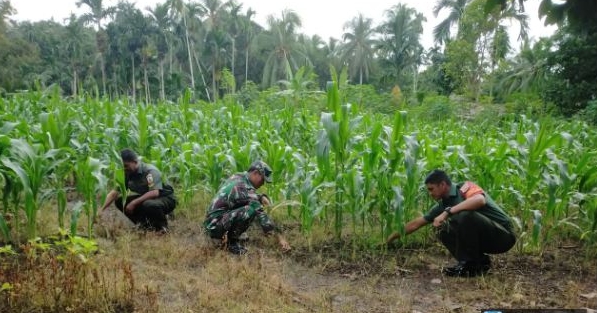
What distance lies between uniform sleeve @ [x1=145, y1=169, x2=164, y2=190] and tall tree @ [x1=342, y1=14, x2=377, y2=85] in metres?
40.6

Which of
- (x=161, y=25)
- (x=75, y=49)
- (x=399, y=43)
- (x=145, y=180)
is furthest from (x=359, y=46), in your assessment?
(x=145, y=180)

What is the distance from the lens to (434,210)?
12.7 ft

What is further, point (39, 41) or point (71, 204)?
point (39, 41)

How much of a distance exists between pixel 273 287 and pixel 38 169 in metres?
2.11

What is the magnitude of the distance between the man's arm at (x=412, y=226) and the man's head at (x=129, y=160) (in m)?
2.72

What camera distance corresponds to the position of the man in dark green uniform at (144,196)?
468 centimetres

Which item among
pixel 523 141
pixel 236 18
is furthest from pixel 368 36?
pixel 523 141

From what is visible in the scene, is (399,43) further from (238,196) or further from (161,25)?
(238,196)

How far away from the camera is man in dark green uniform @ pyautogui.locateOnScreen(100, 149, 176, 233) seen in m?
4.68

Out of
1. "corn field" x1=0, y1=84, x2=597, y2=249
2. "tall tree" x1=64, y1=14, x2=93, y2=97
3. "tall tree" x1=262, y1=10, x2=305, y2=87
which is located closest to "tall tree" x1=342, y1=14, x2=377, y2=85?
"tall tree" x1=262, y1=10, x2=305, y2=87

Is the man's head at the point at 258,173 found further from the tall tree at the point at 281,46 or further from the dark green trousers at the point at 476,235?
the tall tree at the point at 281,46

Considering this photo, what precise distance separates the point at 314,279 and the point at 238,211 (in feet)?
3.40

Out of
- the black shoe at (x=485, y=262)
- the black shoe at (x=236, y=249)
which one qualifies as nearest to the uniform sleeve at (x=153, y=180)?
the black shoe at (x=236, y=249)

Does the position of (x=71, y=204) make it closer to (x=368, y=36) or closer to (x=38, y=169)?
(x=38, y=169)
